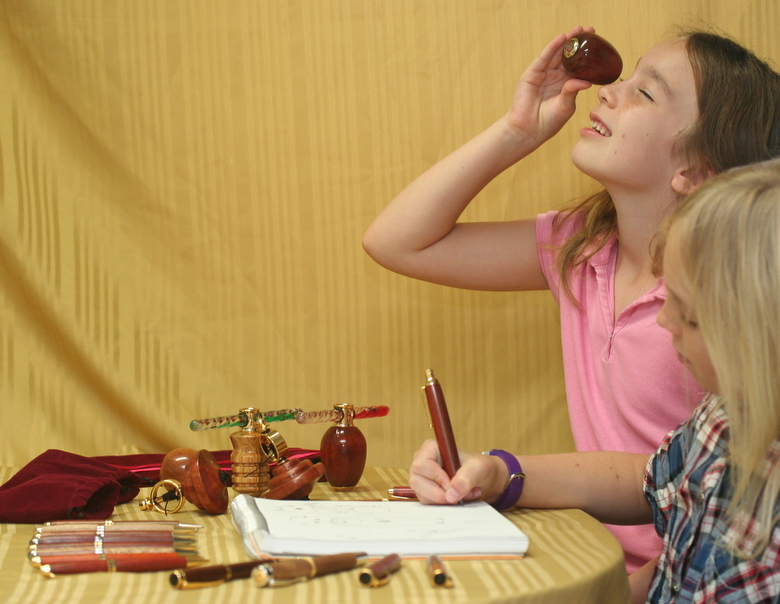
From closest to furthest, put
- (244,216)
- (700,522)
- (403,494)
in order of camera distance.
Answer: (700,522)
(403,494)
(244,216)

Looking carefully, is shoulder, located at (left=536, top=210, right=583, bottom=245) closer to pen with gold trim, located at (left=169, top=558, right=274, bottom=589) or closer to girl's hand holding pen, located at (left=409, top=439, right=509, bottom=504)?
girl's hand holding pen, located at (left=409, top=439, right=509, bottom=504)

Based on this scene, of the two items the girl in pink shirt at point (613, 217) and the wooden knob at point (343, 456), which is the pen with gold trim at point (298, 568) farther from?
the girl in pink shirt at point (613, 217)

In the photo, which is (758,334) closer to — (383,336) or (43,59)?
(383,336)

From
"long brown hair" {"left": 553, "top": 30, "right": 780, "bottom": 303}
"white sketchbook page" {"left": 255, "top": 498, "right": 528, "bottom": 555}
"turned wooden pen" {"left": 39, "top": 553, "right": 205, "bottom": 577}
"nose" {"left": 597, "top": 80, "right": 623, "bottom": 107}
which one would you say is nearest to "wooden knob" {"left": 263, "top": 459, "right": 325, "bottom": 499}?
"white sketchbook page" {"left": 255, "top": 498, "right": 528, "bottom": 555}

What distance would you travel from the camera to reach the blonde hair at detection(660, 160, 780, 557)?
769mm

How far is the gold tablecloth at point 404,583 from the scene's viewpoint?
2.36 ft

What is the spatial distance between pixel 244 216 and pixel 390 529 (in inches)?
38.1

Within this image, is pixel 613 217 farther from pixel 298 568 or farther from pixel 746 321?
pixel 298 568

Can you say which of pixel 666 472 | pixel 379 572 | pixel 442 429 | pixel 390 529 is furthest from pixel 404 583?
pixel 666 472

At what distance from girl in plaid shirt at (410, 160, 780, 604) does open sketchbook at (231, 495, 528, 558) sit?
5 centimetres

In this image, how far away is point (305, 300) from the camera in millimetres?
1714

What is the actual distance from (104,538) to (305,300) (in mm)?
933

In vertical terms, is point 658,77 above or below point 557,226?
above

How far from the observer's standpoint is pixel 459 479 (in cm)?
96
